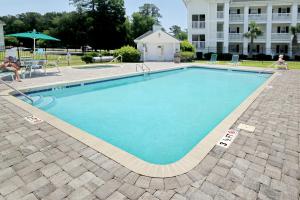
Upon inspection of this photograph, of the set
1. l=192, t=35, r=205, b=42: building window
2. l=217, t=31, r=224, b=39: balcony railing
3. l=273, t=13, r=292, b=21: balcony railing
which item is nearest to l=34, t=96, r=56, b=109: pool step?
l=217, t=31, r=224, b=39: balcony railing

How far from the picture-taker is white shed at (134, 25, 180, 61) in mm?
26453

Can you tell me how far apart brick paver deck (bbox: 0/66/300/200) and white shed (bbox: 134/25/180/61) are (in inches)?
886

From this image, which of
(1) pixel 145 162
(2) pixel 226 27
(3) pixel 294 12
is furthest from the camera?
(2) pixel 226 27

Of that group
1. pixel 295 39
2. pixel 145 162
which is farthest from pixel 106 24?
pixel 145 162

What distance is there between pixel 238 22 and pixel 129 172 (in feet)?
112

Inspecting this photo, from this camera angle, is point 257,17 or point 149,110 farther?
point 257,17

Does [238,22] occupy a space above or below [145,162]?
above

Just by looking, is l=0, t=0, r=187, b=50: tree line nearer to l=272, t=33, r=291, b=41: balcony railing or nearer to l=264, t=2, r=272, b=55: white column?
l=264, t=2, r=272, b=55: white column

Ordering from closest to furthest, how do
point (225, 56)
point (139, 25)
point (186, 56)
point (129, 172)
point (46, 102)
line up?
point (129, 172) → point (46, 102) → point (186, 56) → point (225, 56) → point (139, 25)

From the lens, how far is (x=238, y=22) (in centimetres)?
3288

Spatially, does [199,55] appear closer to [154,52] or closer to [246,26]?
[154,52]

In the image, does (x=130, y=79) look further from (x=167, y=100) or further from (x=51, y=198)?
(x=51, y=198)

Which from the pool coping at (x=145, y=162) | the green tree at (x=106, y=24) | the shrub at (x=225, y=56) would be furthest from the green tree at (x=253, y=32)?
the pool coping at (x=145, y=162)

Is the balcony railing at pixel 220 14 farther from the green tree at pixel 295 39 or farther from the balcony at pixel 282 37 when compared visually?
the green tree at pixel 295 39
